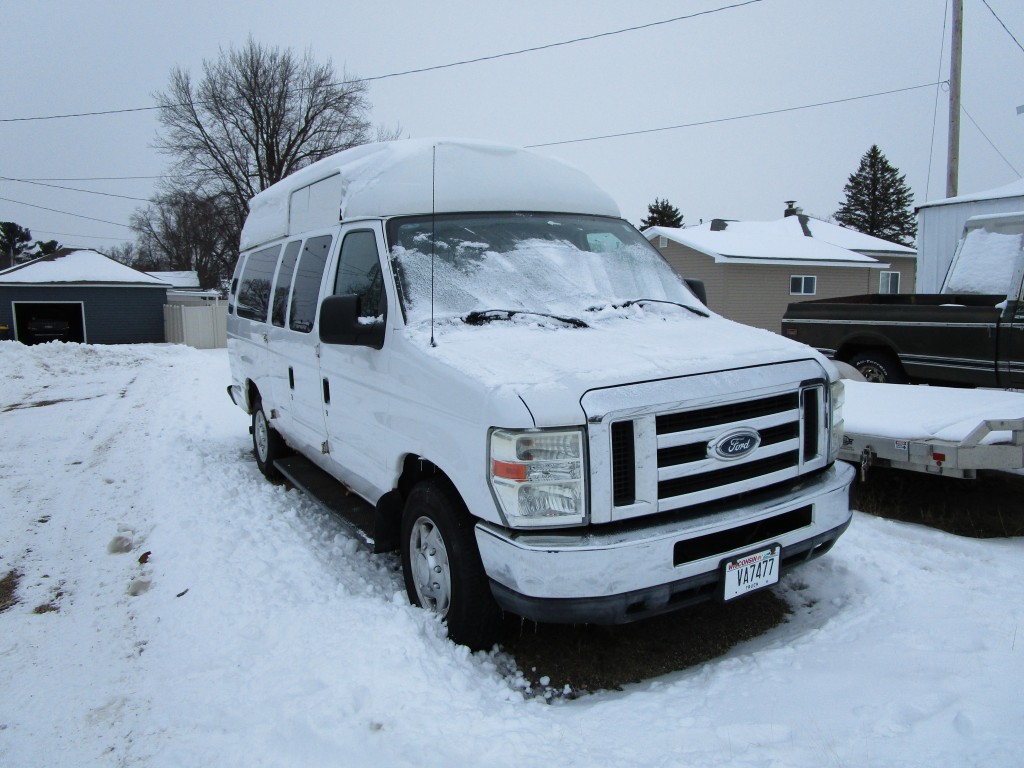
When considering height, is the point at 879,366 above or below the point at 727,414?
below

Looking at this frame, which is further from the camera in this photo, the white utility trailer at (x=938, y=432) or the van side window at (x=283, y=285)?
the van side window at (x=283, y=285)

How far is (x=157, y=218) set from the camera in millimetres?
68438

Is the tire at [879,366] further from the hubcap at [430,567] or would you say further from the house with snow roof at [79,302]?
the house with snow roof at [79,302]

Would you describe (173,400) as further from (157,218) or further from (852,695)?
(157,218)

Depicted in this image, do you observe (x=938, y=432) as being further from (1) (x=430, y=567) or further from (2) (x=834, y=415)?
(1) (x=430, y=567)

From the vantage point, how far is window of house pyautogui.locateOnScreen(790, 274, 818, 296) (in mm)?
25734

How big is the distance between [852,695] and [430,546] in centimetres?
194

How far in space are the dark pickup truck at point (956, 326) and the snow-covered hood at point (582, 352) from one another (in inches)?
186

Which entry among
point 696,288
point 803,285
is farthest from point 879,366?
point 803,285

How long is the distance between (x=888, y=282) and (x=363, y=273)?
29.9m

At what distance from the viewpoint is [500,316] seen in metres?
3.79

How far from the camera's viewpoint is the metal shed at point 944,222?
43.4 feet

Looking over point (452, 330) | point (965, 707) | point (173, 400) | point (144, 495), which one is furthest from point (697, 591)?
point (173, 400)

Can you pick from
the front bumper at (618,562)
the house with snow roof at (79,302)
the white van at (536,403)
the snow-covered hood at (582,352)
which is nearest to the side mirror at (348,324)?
the white van at (536,403)
